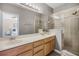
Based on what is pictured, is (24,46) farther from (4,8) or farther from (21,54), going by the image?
(4,8)

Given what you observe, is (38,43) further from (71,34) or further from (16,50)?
(71,34)

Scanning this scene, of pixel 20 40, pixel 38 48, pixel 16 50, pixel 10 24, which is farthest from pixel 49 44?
pixel 10 24

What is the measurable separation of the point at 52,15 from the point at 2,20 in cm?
91

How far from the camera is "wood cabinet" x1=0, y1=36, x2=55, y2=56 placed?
143 centimetres

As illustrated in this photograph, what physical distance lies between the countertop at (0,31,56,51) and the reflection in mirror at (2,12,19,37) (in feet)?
0.35

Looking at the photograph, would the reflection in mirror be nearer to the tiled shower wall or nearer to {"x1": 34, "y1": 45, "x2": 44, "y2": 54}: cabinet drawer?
{"x1": 34, "y1": 45, "x2": 44, "y2": 54}: cabinet drawer

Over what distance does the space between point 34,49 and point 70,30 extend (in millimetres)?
776

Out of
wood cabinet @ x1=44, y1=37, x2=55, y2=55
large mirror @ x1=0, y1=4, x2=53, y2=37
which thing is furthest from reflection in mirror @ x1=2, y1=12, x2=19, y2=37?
wood cabinet @ x1=44, y1=37, x2=55, y2=55

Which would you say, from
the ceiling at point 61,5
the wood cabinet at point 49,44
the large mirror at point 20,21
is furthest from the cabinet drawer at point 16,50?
the ceiling at point 61,5

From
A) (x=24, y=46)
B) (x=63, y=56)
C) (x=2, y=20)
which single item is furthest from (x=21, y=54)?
(x=63, y=56)

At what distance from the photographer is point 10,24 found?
1554 mm

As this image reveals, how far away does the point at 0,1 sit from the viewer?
5.08 ft

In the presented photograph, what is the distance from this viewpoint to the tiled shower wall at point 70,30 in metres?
1.69

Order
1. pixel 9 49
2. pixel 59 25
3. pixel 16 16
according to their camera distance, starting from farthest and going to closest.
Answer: pixel 59 25 → pixel 16 16 → pixel 9 49
